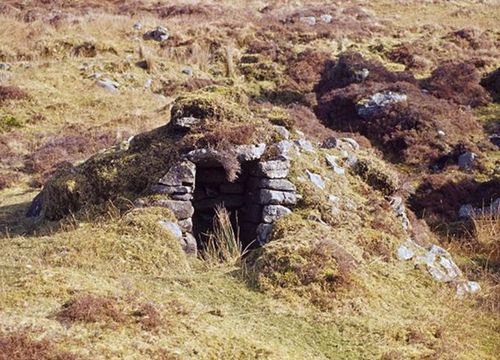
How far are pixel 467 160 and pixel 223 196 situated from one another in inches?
362

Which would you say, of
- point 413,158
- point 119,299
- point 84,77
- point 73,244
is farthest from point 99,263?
point 84,77

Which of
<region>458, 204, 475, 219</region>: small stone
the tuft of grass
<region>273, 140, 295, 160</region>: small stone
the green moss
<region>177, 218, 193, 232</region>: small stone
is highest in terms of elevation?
the green moss

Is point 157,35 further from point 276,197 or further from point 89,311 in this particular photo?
point 89,311

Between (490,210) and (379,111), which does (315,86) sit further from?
(490,210)

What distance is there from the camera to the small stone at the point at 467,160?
18.2m

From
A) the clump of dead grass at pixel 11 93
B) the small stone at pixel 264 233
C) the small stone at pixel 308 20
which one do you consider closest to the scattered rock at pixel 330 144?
the small stone at pixel 264 233

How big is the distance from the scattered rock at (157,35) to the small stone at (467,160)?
15006 mm

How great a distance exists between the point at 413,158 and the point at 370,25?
16.7m

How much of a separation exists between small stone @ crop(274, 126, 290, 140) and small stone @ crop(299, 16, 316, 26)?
2139 centimetres

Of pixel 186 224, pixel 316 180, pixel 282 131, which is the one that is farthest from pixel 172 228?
pixel 282 131

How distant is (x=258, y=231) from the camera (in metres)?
11.1

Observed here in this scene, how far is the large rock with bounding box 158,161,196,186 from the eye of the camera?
36.3 ft

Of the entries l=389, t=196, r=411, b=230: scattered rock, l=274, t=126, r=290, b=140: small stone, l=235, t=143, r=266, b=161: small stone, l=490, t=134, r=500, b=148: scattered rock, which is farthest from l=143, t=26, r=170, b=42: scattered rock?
l=235, t=143, r=266, b=161: small stone

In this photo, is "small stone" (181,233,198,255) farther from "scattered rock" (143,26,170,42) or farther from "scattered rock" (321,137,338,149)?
"scattered rock" (143,26,170,42)
